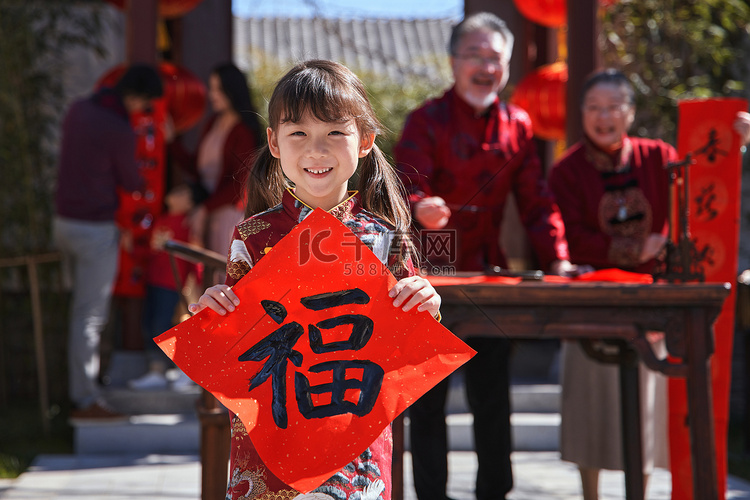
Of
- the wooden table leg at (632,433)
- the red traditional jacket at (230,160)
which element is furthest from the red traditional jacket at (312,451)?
the red traditional jacket at (230,160)

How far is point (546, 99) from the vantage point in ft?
15.5

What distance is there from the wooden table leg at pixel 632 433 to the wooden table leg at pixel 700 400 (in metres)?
0.38

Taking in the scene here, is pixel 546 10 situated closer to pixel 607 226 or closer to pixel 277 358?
pixel 607 226

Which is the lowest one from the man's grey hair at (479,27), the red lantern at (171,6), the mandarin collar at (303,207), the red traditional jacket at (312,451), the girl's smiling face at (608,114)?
the red traditional jacket at (312,451)

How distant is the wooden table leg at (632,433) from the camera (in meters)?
2.61

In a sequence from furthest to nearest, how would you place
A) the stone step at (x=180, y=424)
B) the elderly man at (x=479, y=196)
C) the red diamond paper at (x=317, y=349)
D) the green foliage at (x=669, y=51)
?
the green foliage at (x=669, y=51) < the stone step at (x=180, y=424) < the elderly man at (x=479, y=196) < the red diamond paper at (x=317, y=349)

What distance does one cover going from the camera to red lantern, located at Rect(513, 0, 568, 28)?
15.3 feet

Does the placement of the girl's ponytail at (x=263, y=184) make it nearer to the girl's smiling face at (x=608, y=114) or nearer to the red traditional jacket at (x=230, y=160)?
the girl's smiling face at (x=608, y=114)

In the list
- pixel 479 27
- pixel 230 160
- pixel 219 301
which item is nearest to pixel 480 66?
pixel 479 27

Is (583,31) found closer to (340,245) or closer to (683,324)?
(683,324)

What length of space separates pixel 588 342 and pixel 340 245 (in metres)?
1.40

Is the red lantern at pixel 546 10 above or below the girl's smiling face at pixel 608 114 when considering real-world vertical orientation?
above

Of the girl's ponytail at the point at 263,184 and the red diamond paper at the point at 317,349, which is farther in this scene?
the girl's ponytail at the point at 263,184

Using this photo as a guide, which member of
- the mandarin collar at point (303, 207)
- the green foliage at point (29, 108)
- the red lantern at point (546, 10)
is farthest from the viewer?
the red lantern at point (546, 10)
